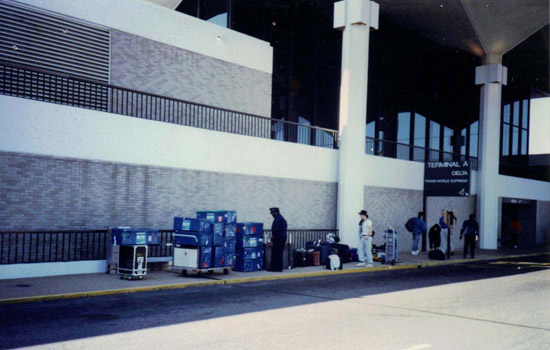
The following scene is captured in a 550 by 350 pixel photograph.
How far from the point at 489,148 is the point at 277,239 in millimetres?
18311

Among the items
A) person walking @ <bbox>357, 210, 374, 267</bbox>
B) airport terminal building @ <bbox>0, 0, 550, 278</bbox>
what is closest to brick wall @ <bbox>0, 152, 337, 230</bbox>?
airport terminal building @ <bbox>0, 0, 550, 278</bbox>

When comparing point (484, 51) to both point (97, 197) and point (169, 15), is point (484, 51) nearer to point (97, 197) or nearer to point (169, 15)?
point (169, 15)

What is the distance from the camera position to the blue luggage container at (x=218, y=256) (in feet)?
46.8

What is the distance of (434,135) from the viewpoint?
31.8 meters

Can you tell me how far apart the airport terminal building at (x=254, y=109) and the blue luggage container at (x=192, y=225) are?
91.1 inches

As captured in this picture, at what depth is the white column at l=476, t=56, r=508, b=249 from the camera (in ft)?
94.5

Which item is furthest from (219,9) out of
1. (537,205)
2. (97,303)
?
(537,205)

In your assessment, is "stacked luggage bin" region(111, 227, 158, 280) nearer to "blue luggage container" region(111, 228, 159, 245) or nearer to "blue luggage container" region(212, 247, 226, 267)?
"blue luggage container" region(111, 228, 159, 245)

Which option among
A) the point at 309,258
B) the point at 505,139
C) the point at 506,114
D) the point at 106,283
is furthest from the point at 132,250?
the point at 506,114

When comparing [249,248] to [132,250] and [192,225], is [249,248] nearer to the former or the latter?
[192,225]

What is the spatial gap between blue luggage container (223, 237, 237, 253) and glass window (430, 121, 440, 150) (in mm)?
20059

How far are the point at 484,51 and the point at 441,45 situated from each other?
231cm

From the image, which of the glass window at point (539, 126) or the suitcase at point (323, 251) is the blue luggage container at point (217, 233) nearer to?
the suitcase at point (323, 251)

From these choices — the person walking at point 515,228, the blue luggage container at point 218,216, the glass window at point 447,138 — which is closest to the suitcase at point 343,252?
the blue luggage container at point 218,216
